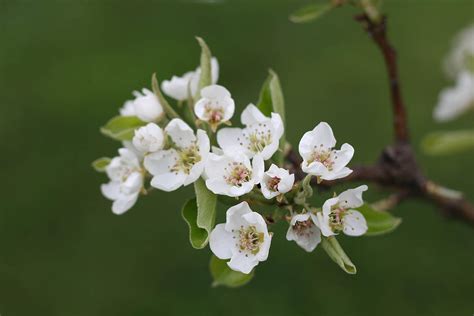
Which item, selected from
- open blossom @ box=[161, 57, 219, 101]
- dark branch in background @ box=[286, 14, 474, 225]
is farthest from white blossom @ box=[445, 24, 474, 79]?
open blossom @ box=[161, 57, 219, 101]

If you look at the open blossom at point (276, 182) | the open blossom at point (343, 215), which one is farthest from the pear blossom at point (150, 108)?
the open blossom at point (343, 215)

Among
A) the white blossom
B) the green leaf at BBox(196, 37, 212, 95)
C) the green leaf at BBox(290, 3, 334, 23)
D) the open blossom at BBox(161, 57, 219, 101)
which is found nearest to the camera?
the green leaf at BBox(196, 37, 212, 95)

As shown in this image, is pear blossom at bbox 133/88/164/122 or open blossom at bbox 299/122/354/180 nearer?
open blossom at bbox 299/122/354/180

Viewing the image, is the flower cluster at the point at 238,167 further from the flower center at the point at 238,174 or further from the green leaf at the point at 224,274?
the green leaf at the point at 224,274

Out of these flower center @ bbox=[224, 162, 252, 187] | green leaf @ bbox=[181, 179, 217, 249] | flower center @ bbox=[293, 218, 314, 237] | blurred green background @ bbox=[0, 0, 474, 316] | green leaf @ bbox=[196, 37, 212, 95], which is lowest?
blurred green background @ bbox=[0, 0, 474, 316]

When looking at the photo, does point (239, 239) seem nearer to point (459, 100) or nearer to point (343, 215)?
point (343, 215)

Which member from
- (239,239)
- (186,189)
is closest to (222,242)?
(239,239)

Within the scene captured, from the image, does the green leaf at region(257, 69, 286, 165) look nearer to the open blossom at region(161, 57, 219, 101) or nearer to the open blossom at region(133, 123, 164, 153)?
the open blossom at region(161, 57, 219, 101)
